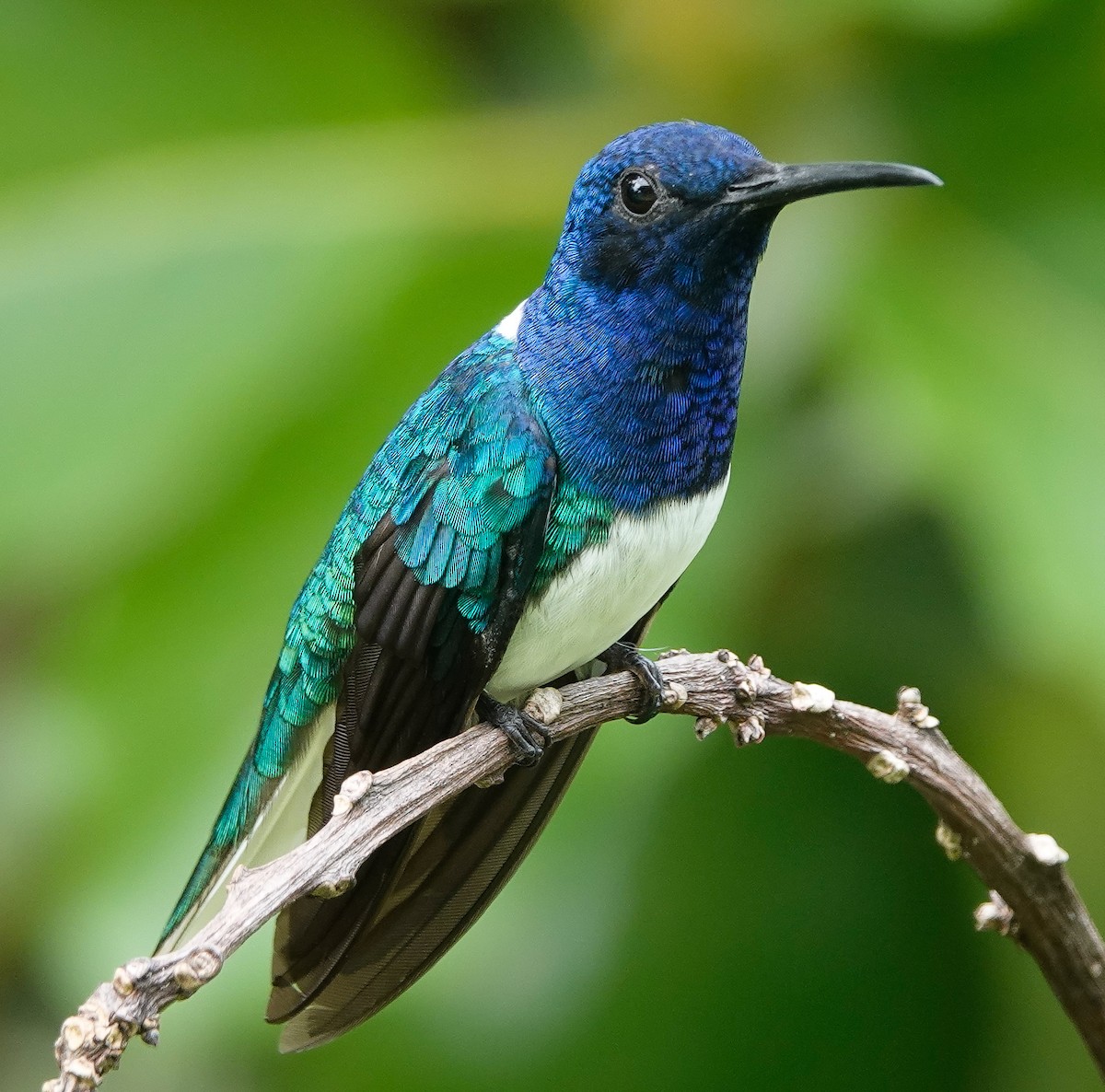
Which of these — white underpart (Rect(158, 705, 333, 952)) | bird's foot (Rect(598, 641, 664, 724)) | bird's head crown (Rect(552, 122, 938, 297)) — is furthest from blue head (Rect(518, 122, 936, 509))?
white underpart (Rect(158, 705, 333, 952))

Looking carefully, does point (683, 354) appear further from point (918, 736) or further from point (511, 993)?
point (511, 993)

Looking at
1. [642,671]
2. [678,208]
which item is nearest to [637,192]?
[678,208]

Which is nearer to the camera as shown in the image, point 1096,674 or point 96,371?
point 1096,674

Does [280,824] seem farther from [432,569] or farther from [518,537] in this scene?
[518,537]

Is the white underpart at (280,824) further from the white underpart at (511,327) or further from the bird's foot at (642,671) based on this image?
the white underpart at (511,327)

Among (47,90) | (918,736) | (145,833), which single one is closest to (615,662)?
(918,736)

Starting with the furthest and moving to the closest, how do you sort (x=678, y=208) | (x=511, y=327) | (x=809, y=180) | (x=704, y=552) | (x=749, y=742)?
(x=704, y=552) → (x=511, y=327) → (x=678, y=208) → (x=809, y=180) → (x=749, y=742)
